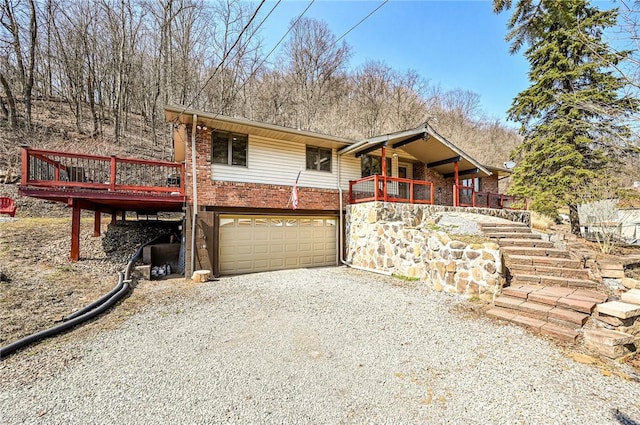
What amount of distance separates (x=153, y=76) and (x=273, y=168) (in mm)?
16089

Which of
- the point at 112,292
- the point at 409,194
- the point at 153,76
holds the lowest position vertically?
the point at 112,292

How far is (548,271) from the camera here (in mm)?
6027

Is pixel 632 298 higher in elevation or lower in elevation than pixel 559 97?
lower

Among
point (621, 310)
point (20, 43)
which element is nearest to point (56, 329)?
point (621, 310)

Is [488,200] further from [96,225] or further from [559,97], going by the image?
[96,225]

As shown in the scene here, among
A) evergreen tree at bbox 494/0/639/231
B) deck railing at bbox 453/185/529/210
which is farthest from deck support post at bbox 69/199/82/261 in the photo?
evergreen tree at bbox 494/0/639/231

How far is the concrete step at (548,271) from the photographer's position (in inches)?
228

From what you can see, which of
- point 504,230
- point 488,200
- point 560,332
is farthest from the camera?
point 488,200

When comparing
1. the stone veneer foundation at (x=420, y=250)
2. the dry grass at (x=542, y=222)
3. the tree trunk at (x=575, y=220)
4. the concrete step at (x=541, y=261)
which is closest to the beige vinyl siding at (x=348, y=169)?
the stone veneer foundation at (x=420, y=250)

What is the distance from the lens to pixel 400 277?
829 cm

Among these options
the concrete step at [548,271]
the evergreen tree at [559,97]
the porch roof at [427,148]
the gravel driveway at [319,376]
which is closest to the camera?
the gravel driveway at [319,376]

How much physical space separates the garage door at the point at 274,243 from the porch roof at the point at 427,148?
3.05 metres

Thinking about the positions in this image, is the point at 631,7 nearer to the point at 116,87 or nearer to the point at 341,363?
the point at 341,363

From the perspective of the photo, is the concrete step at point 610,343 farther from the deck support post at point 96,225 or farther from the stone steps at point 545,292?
the deck support post at point 96,225
